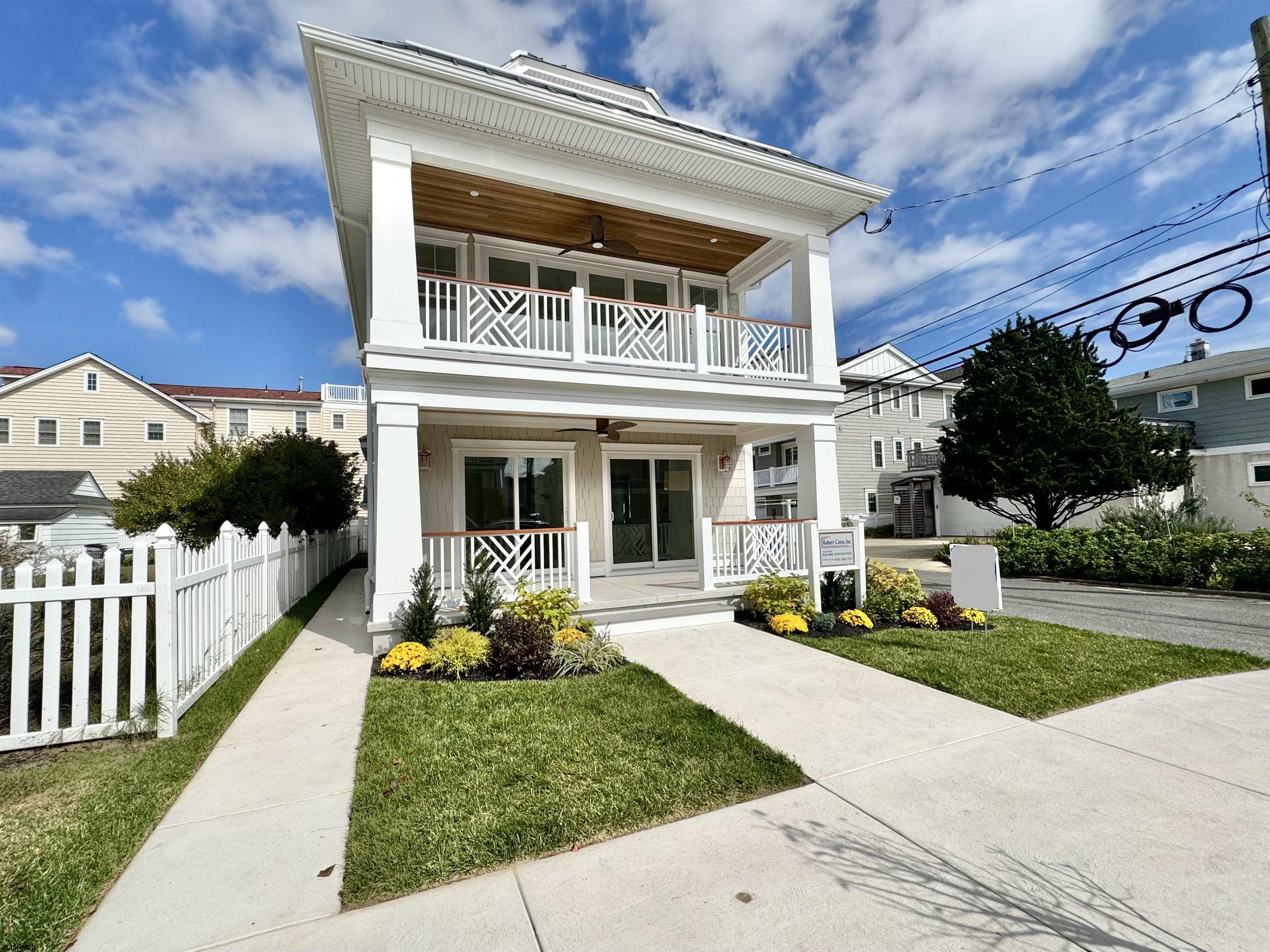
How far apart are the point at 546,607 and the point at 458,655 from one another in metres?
1.11

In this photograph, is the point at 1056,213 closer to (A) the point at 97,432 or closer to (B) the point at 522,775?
(B) the point at 522,775

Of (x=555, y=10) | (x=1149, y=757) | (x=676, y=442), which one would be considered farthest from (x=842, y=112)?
(x=1149, y=757)

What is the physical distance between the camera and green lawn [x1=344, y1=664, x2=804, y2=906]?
2.55 metres

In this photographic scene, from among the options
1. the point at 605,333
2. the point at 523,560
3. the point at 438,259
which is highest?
the point at 438,259

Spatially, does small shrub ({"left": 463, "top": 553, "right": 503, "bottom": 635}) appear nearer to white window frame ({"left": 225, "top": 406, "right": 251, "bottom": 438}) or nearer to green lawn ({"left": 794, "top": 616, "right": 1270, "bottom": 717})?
green lawn ({"left": 794, "top": 616, "right": 1270, "bottom": 717})

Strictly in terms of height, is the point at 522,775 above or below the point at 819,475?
below

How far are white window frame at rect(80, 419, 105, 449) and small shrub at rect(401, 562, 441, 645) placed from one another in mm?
28419

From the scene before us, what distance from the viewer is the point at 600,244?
27.7 ft

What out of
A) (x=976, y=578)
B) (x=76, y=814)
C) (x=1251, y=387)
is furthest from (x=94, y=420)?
(x=1251, y=387)

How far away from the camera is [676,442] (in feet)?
35.4

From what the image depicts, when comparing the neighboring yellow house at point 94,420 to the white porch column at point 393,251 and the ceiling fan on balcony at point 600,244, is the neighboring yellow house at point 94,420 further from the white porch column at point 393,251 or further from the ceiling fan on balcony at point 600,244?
the white porch column at point 393,251

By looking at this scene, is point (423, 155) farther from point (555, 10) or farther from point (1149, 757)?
point (1149, 757)

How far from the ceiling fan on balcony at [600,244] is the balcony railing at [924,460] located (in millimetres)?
21048

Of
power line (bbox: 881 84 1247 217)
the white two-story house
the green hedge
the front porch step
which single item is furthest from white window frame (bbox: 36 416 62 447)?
the green hedge
